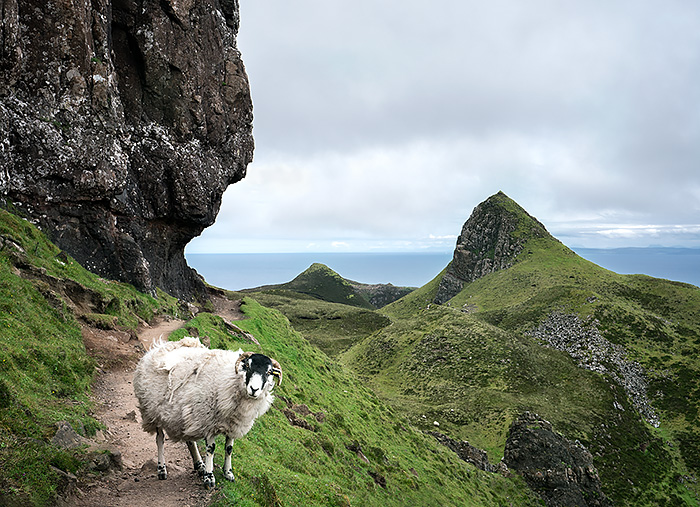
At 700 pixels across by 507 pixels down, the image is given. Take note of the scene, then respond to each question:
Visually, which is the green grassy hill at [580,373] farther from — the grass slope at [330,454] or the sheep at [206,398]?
the sheep at [206,398]

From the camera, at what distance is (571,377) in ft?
208

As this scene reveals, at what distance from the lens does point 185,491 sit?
9180 mm

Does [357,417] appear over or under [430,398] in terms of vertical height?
over

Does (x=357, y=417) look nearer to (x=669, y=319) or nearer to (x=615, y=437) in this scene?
(x=615, y=437)

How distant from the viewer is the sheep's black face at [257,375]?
8.70 metres

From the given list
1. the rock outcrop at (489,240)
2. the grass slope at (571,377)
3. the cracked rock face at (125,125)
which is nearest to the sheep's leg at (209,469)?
the cracked rock face at (125,125)

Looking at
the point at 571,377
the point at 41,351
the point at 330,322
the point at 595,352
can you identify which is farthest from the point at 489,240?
the point at 41,351

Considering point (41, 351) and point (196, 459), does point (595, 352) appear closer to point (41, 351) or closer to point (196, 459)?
point (196, 459)

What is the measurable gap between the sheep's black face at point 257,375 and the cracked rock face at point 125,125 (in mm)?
27709

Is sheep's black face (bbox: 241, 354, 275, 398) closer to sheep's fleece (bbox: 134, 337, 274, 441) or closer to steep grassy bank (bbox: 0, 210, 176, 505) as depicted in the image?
sheep's fleece (bbox: 134, 337, 274, 441)

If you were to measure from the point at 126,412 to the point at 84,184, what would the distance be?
2360cm

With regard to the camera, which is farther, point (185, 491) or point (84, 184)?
point (84, 184)

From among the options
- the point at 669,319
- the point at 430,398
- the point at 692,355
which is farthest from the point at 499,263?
the point at 430,398

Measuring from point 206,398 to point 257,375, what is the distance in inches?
70.8
